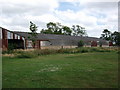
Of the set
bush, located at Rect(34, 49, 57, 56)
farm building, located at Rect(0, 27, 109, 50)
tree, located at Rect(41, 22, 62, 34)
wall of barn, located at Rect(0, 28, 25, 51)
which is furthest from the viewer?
tree, located at Rect(41, 22, 62, 34)

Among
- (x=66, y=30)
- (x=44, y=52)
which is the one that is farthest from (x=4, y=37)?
(x=66, y=30)

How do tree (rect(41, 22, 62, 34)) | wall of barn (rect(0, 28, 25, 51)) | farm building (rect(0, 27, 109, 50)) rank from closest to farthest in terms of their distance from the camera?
1. wall of barn (rect(0, 28, 25, 51))
2. farm building (rect(0, 27, 109, 50))
3. tree (rect(41, 22, 62, 34))

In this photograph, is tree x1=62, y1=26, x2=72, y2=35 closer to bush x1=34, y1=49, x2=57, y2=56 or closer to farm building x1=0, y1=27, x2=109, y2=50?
farm building x1=0, y1=27, x2=109, y2=50

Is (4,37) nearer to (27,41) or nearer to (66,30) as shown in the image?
(27,41)

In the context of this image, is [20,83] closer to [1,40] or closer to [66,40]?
[1,40]

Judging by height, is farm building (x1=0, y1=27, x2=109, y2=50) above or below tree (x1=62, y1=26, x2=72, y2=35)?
below

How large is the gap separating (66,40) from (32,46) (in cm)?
1294

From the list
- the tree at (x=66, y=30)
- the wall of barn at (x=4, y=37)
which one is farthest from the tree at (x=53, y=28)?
the wall of barn at (x=4, y=37)

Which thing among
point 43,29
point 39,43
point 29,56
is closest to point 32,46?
point 39,43

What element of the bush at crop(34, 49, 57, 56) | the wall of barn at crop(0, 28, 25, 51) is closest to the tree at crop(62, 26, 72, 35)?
the wall of barn at crop(0, 28, 25, 51)

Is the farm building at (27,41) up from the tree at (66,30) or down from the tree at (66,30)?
down

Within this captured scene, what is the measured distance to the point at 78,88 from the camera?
18.8 ft

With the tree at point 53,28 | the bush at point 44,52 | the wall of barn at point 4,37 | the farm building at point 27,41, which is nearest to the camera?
the bush at point 44,52

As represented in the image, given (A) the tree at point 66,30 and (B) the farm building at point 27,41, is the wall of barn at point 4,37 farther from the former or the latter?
(A) the tree at point 66,30
